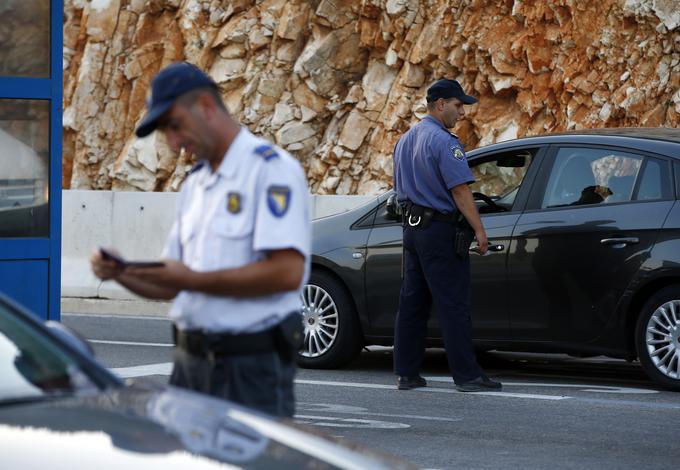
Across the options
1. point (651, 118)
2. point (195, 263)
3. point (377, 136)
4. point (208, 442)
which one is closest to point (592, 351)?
point (195, 263)

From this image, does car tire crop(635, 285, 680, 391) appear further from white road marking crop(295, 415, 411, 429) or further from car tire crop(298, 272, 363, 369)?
car tire crop(298, 272, 363, 369)

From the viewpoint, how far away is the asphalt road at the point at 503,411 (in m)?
7.31

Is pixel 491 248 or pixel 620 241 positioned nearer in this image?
pixel 620 241

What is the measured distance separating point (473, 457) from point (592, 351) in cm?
254

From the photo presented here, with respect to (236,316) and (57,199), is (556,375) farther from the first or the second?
(236,316)

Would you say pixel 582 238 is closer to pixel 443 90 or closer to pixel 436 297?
pixel 436 297

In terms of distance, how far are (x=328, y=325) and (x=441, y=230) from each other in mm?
1662

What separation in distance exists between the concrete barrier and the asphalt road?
399cm

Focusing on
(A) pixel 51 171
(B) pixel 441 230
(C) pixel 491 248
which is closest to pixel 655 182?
(C) pixel 491 248

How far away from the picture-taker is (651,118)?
16.9 m

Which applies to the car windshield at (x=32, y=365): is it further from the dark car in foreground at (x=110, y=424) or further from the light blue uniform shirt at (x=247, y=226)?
the light blue uniform shirt at (x=247, y=226)

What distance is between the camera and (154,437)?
3.36 m

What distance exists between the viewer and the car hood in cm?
320

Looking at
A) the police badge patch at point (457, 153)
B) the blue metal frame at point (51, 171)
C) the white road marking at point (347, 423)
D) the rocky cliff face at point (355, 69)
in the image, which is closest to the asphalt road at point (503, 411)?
the white road marking at point (347, 423)
